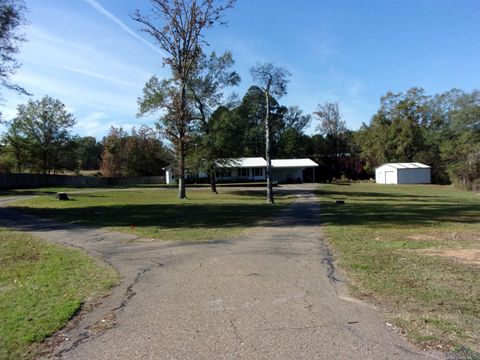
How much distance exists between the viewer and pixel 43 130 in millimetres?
67875

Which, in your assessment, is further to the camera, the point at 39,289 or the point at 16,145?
the point at 16,145

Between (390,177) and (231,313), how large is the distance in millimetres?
71530

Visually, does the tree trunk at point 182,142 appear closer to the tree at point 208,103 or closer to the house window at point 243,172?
the tree at point 208,103

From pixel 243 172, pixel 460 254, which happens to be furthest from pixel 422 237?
pixel 243 172

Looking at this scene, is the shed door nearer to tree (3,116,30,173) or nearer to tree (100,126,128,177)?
tree (100,126,128,177)

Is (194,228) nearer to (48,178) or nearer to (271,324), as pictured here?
(271,324)

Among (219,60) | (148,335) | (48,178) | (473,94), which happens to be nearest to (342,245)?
(148,335)

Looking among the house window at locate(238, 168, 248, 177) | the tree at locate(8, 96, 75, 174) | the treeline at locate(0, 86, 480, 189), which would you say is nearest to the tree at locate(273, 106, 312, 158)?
the treeline at locate(0, 86, 480, 189)

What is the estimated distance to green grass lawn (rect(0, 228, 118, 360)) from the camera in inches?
192

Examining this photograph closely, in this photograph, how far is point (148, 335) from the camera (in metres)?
4.89

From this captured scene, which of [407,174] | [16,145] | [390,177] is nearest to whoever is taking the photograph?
[16,145]

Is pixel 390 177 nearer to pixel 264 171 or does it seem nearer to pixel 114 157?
pixel 264 171

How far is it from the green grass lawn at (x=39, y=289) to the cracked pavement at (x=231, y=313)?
0.32 m

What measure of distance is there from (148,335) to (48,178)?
64855 mm
